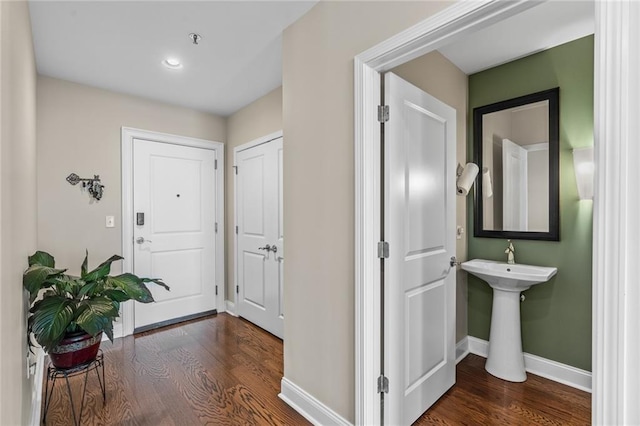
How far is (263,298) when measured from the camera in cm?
326

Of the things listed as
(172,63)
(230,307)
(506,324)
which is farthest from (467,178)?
(230,307)

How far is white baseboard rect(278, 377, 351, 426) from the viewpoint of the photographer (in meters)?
1.73

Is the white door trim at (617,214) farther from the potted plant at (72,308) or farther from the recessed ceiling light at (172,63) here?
the recessed ceiling light at (172,63)

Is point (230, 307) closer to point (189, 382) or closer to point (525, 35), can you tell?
point (189, 382)

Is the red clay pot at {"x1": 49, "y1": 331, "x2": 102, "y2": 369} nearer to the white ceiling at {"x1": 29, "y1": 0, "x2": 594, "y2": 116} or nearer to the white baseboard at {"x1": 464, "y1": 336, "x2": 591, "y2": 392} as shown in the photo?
the white ceiling at {"x1": 29, "y1": 0, "x2": 594, "y2": 116}

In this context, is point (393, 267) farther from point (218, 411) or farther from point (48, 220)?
point (48, 220)

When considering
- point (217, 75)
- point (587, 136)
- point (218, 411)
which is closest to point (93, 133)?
point (217, 75)

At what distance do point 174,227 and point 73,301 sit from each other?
1946 millimetres

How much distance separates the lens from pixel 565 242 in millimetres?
2230

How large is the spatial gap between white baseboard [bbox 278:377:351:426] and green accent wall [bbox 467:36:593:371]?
1677 millimetres

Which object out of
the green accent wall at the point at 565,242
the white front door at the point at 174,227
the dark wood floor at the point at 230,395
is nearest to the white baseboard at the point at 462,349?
the dark wood floor at the point at 230,395

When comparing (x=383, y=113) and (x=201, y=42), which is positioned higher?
(x=201, y=42)

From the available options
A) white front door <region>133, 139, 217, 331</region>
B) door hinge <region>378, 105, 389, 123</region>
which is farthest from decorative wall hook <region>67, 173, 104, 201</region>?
door hinge <region>378, 105, 389, 123</region>

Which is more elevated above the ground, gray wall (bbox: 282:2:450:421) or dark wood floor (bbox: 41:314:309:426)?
gray wall (bbox: 282:2:450:421)
